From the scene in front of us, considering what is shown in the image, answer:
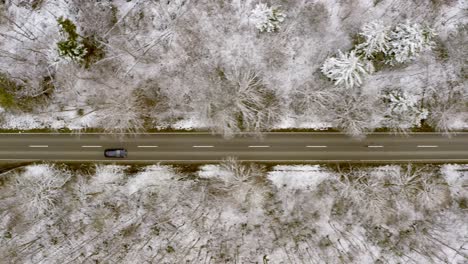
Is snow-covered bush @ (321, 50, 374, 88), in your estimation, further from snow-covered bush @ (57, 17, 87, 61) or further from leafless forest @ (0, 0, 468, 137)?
snow-covered bush @ (57, 17, 87, 61)

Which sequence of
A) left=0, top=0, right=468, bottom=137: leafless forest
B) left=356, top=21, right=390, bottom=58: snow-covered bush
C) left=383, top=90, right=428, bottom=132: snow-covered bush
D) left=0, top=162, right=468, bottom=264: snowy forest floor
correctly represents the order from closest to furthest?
left=356, top=21, right=390, bottom=58: snow-covered bush
left=383, top=90, right=428, bottom=132: snow-covered bush
left=0, top=0, right=468, bottom=137: leafless forest
left=0, top=162, right=468, bottom=264: snowy forest floor

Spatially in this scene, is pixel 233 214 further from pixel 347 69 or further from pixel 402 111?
pixel 402 111

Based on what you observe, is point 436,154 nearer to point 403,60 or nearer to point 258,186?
point 403,60

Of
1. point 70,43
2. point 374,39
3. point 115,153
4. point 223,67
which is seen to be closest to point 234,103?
point 223,67

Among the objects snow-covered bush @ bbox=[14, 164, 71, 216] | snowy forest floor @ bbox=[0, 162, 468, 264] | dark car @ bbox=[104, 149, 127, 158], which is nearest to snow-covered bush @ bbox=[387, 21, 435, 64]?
snowy forest floor @ bbox=[0, 162, 468, 264]

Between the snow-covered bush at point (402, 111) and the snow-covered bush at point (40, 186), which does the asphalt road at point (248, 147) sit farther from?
the snow-covered bush at point (40, 186)

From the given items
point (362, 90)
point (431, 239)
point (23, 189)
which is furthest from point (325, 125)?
point (23, 189)
